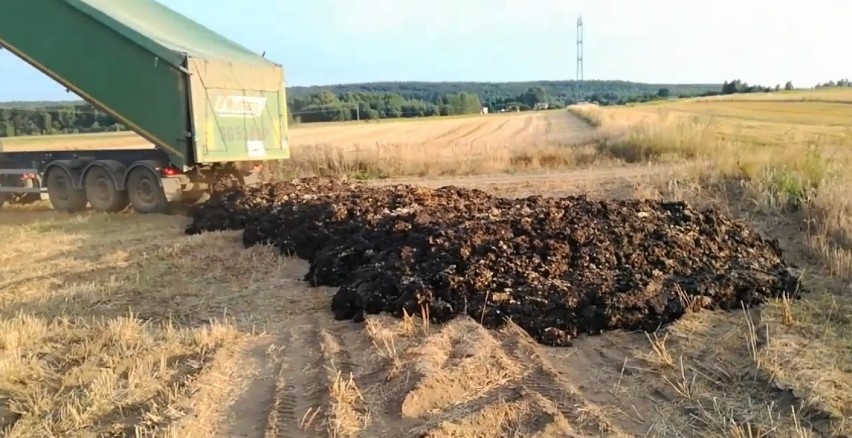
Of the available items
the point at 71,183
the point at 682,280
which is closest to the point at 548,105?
the point at 71,183

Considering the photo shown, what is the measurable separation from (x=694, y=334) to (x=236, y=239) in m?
6.87

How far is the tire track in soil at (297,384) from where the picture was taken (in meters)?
4.47

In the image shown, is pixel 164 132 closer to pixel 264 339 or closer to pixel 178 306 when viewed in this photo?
pixel 178 306

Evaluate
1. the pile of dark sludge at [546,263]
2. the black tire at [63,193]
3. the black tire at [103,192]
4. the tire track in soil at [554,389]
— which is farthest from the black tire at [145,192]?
the tire track in soil at [554,389]

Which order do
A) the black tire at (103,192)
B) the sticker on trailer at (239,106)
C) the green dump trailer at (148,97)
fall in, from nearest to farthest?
the green dump trailer at (148,97), the sticker on trailer at (239,106), the black tire at (103,192)

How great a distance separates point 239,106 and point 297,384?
9.17 metres

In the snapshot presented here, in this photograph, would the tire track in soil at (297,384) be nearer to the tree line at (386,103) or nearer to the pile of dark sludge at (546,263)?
the pile of dark sludge at (546,263)

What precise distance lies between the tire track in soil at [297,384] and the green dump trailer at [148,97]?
7357mm

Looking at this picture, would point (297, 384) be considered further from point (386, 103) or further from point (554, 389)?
point (386, 103)

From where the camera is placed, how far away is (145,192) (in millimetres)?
13844

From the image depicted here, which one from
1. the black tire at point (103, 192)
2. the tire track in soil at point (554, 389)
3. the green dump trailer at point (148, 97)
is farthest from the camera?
the black tire at point (103, 192)

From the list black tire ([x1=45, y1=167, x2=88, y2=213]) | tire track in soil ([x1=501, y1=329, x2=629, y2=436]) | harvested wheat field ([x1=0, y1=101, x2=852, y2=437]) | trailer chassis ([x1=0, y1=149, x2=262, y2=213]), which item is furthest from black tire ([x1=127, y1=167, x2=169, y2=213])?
tire track in soil ([x1=501, y1=329, x2=629, y2=436])

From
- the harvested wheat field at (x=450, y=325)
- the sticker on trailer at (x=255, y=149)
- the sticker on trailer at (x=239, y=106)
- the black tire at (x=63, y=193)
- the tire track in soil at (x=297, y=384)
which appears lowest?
the tire track in soil at (x=297, y=384)

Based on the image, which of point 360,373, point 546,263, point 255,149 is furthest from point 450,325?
point 255,149
